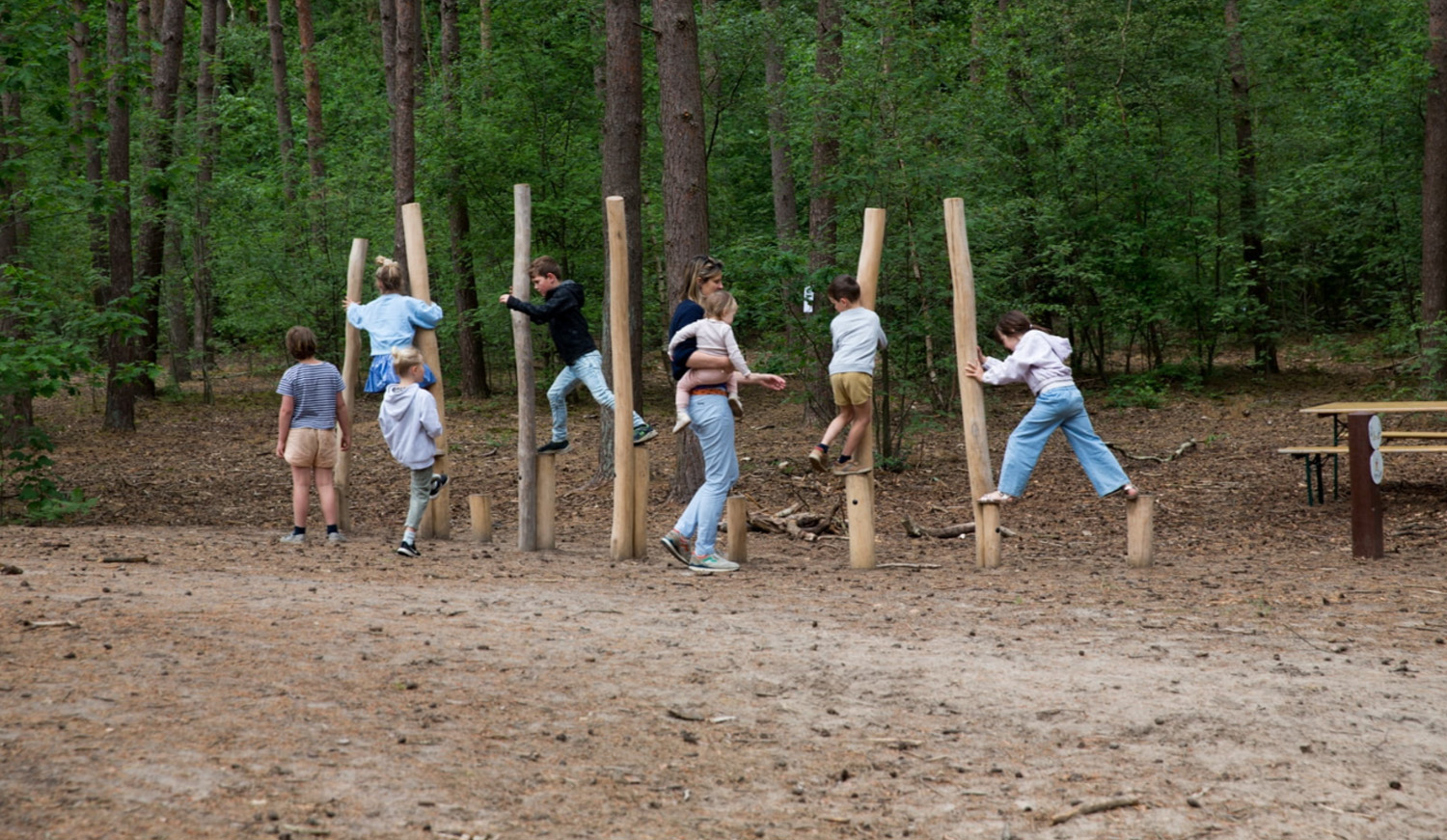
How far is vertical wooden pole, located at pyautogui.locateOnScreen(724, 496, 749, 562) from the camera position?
29.5 ft

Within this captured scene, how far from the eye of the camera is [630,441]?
8633 mm

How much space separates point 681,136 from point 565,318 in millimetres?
3287

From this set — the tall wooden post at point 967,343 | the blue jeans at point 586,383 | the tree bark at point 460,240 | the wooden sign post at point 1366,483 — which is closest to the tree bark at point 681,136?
the blue jeans at point 586,383

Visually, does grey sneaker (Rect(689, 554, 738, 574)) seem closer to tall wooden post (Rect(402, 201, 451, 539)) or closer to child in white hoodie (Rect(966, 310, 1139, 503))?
child in white hoodie (Rect(966, 310, 1139, 503))

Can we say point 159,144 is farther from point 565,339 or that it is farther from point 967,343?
point 967,343

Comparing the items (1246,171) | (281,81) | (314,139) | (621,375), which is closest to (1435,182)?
(1246,171)

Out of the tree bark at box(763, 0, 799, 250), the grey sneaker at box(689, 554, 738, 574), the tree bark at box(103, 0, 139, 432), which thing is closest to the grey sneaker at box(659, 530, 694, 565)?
the grey sneaker at box(689, 554, 738, 574)

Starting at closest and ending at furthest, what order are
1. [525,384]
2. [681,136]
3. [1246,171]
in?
[525,384]
[681,136]
[1246,171]

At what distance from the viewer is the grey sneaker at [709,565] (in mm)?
8516

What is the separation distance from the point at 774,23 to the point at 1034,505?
32.8 feet

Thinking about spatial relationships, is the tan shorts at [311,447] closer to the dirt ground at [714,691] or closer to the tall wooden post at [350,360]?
the tall wooden post at [350,360]

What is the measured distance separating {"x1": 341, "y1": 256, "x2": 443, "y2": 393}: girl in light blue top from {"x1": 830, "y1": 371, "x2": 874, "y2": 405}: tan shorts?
2915 millimetres

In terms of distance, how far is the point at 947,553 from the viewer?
32.7 ft

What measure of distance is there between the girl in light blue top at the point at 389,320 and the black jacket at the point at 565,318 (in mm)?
853
